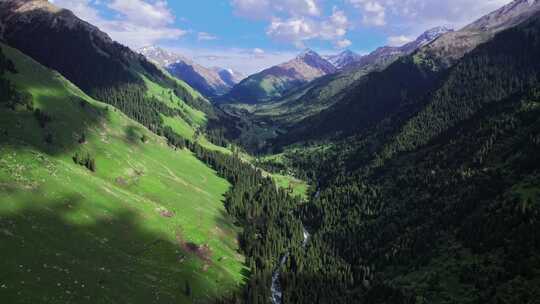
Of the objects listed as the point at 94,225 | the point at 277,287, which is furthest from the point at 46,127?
the point at 277,287

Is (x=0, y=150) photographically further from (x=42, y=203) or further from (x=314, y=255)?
(x=314, y=255)

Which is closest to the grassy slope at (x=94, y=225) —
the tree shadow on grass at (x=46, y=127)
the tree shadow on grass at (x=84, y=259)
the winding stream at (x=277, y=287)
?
the tree shadow on grass at (x=84, y=259)

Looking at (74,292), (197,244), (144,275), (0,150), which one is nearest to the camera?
(74,292)

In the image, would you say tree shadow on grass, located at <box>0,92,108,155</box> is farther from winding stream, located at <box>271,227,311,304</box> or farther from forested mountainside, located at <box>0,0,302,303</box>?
winding stream, located at <box>271,227,311,304</box>

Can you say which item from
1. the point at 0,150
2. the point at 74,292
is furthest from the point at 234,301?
the point at 0,150

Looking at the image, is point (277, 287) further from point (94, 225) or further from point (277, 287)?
point (94, 225)
